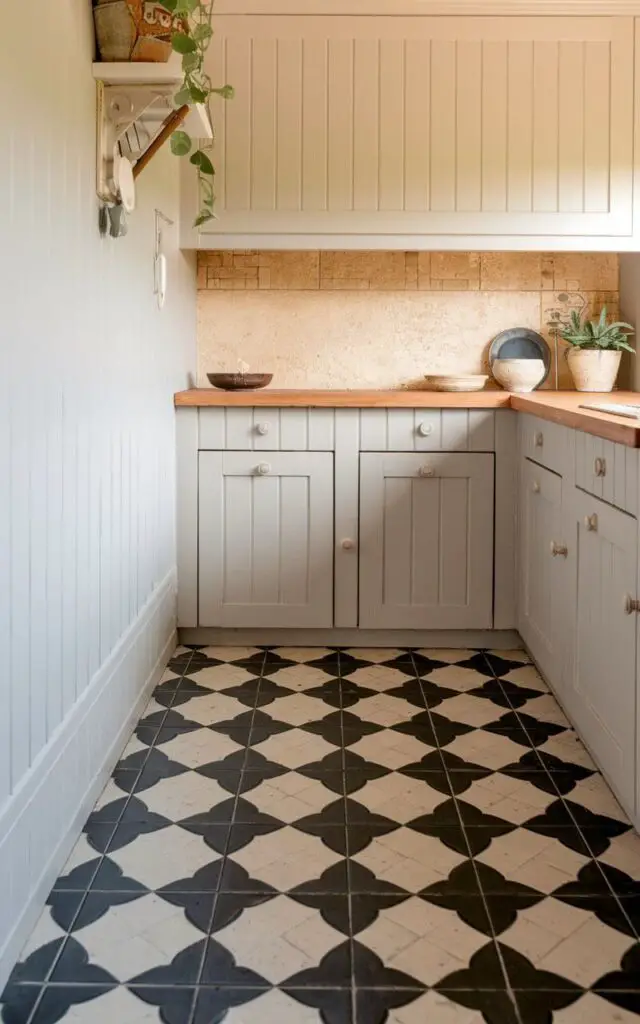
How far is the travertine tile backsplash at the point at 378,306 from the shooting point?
409 centimetres

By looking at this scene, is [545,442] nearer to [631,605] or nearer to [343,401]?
[343,401]

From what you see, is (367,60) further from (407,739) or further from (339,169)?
(407,739)

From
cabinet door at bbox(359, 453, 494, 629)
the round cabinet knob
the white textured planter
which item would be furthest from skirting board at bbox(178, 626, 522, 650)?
the round cabinet knob

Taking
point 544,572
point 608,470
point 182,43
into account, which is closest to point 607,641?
point 608,470

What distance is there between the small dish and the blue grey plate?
0.82 feet

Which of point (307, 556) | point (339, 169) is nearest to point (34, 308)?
point (307, 556)

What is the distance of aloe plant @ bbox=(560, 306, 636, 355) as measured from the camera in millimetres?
3879

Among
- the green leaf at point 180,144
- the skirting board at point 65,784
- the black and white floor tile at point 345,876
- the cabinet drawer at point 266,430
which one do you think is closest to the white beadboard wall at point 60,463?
the skirting board at point 65,784

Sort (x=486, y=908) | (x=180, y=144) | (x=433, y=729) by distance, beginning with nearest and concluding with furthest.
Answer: (x=486, y=908)
(x=180, y=144)
(x=433, y=729)

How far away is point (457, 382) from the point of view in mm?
3811

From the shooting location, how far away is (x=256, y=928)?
1.79 metres

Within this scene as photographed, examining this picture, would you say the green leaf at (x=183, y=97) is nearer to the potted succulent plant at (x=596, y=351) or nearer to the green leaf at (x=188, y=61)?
the green leaf at (x=188, y=61)

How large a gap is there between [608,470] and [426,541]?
4.38ft

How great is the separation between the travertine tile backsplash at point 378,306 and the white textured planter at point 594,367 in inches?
9.1
